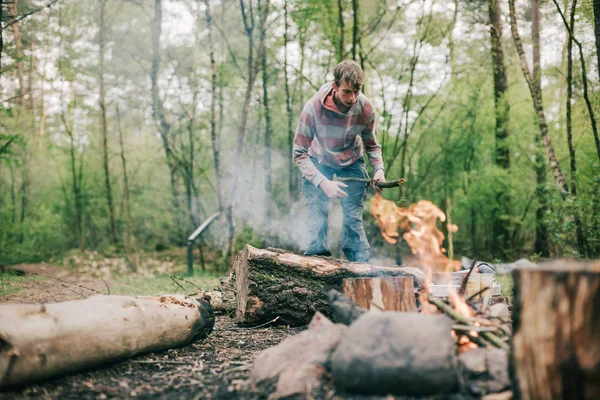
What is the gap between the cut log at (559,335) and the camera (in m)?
1.71

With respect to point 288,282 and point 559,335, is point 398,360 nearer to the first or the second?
point 559,335

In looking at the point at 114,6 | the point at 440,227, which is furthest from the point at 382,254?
the point at 114,6

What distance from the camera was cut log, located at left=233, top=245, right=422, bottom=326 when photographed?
429 centimetres

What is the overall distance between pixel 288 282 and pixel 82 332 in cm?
202

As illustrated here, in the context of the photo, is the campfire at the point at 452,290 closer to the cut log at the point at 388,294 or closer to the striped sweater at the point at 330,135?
the cut log at the point at 388,294

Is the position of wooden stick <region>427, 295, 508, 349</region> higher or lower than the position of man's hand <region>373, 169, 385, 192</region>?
lower

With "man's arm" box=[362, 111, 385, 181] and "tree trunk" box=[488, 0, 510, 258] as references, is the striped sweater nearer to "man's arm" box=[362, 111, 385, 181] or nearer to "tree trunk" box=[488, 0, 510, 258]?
"man's arm" box=[362, 111, 385, 181]

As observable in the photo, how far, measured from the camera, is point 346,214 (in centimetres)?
507

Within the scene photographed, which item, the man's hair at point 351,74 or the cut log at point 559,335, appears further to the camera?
the man's hair at point 351,74

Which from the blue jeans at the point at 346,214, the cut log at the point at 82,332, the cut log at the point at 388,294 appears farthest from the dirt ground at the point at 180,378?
the blue jeans at the point at 346,214

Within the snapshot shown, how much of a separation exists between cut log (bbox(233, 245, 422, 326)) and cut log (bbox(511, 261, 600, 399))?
7.62ft

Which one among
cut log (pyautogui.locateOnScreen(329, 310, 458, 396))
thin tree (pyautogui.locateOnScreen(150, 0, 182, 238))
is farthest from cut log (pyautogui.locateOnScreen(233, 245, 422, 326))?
thin tree (pyautogui.locateOnScreen(150, 0, 182, 238))

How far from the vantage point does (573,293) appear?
5.84 feet

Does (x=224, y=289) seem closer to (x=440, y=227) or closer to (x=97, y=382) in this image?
(x=97, y=382)
